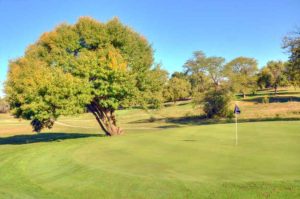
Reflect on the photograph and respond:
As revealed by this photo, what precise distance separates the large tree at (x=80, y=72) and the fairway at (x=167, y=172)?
927cm

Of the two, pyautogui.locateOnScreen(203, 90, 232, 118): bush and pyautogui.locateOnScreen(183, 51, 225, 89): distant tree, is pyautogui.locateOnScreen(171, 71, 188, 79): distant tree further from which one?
pyautogui.locateOnScreen(203, 90, 232, 118): bush

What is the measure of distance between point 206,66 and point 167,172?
102 metres

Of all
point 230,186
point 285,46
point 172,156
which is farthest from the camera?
point 285,46

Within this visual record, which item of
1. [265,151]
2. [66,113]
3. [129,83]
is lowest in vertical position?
[265,151]

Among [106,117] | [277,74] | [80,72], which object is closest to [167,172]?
[80,72]

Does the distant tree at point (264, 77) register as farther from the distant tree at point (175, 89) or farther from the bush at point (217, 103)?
the bush at point (217, 103)

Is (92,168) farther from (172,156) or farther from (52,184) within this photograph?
(172,156)

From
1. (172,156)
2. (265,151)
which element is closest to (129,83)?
(172,156)

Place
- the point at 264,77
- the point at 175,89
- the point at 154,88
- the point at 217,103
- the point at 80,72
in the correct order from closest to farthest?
the point at 80,72 < the point at 154,88 < the point at 217,103 < the point at 264,77 < the point at 175,89

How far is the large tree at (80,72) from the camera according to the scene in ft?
88.4

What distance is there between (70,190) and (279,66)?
3748 inches

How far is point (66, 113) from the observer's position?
2703cm

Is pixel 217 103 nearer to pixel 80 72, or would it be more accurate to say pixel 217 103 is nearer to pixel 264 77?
pixel 80 72

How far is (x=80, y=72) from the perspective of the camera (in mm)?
28719
